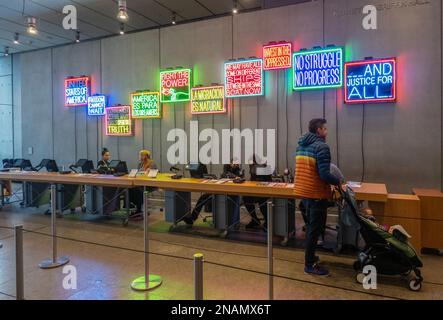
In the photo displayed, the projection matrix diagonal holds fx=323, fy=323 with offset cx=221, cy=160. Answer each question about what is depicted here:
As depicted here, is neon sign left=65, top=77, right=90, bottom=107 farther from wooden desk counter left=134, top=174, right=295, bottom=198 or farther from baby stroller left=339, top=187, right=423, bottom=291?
baby stroller left=339, top=187, right=423, bottom=291

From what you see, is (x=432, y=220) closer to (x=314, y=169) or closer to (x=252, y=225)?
(x=314, y=169)

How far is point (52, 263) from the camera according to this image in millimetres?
4109

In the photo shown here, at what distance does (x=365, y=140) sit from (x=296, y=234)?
7.70 feet

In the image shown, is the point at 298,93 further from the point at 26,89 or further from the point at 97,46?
the point at 26,89

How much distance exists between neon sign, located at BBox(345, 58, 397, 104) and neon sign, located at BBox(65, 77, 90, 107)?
22.5ft

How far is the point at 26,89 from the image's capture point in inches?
405

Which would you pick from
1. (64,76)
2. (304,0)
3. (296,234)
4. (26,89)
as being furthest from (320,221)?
(26,89)

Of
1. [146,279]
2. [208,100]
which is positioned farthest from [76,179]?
[146,279]

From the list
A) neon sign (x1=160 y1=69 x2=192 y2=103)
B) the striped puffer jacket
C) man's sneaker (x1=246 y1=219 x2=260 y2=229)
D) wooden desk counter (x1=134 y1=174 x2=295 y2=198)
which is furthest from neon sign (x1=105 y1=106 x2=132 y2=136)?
the striped puffer jacket

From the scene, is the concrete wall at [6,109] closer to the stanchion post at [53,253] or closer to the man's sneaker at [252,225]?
the stanchion post at [53,253]

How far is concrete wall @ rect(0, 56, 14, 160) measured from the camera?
433 inches

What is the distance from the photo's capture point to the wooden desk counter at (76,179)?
5.75 meters

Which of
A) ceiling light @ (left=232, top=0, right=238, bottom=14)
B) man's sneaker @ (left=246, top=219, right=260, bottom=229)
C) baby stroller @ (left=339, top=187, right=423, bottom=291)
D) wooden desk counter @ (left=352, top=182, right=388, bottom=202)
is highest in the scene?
→ ceiling light @ (left=232, top=0, right=238, bottom=14)

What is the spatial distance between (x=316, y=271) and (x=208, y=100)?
4703mm
